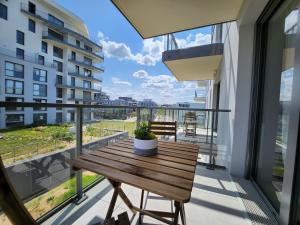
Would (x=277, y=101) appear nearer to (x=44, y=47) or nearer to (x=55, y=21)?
(x=44, y=47)

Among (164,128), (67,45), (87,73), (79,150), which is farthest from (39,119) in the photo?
(87,73)

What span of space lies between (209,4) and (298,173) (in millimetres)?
2471

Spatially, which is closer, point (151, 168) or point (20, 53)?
→ point (151, 168)

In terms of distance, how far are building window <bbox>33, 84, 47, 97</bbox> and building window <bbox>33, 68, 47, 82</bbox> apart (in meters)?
0.71

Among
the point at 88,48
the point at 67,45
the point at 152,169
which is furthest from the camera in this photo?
the point at 88,48

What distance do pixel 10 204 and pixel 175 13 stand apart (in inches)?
122

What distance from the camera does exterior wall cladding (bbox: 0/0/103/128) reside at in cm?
1644

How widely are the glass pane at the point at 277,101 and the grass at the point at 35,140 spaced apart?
7.32ft

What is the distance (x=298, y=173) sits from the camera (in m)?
1.32

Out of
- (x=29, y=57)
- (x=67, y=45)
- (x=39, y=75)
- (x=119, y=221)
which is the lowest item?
(x=119, y=221)

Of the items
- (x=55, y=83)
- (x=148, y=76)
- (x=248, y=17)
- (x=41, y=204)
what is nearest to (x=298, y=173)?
(x=248, y=17)

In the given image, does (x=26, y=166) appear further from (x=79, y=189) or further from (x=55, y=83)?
(x=55, y=83)

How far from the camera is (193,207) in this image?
1873 mm

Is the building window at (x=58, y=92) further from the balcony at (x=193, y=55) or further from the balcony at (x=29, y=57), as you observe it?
the balcony at (x=193, y=55)
